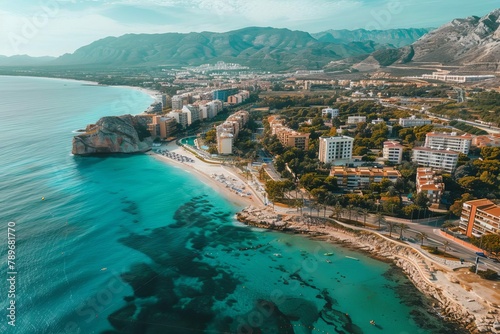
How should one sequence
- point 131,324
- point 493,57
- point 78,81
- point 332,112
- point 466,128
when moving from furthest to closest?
point 78,81 → point 493,57 → point 332,112 → point 466,128 → point 131,324

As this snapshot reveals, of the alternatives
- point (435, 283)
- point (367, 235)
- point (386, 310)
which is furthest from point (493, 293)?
point (367, 235)

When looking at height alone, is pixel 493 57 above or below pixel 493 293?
above

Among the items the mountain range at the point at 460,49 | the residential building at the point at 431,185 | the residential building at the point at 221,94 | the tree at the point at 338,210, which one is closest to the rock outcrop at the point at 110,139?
the tree at the point at 338,210

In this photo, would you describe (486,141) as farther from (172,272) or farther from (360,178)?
(172,272)

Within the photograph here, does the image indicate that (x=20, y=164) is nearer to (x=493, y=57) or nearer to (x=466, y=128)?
(x=466, y=128)

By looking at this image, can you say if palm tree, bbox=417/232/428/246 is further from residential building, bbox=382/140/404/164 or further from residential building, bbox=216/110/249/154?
residential building, bbox=216/110/249/154

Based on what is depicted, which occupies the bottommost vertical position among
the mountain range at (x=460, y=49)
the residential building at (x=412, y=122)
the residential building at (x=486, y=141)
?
the residential building at (x=486, y=141)

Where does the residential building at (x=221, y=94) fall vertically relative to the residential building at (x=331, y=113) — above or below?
above

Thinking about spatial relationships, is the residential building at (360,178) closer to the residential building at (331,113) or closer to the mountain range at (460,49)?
the residential building at (331,113)
